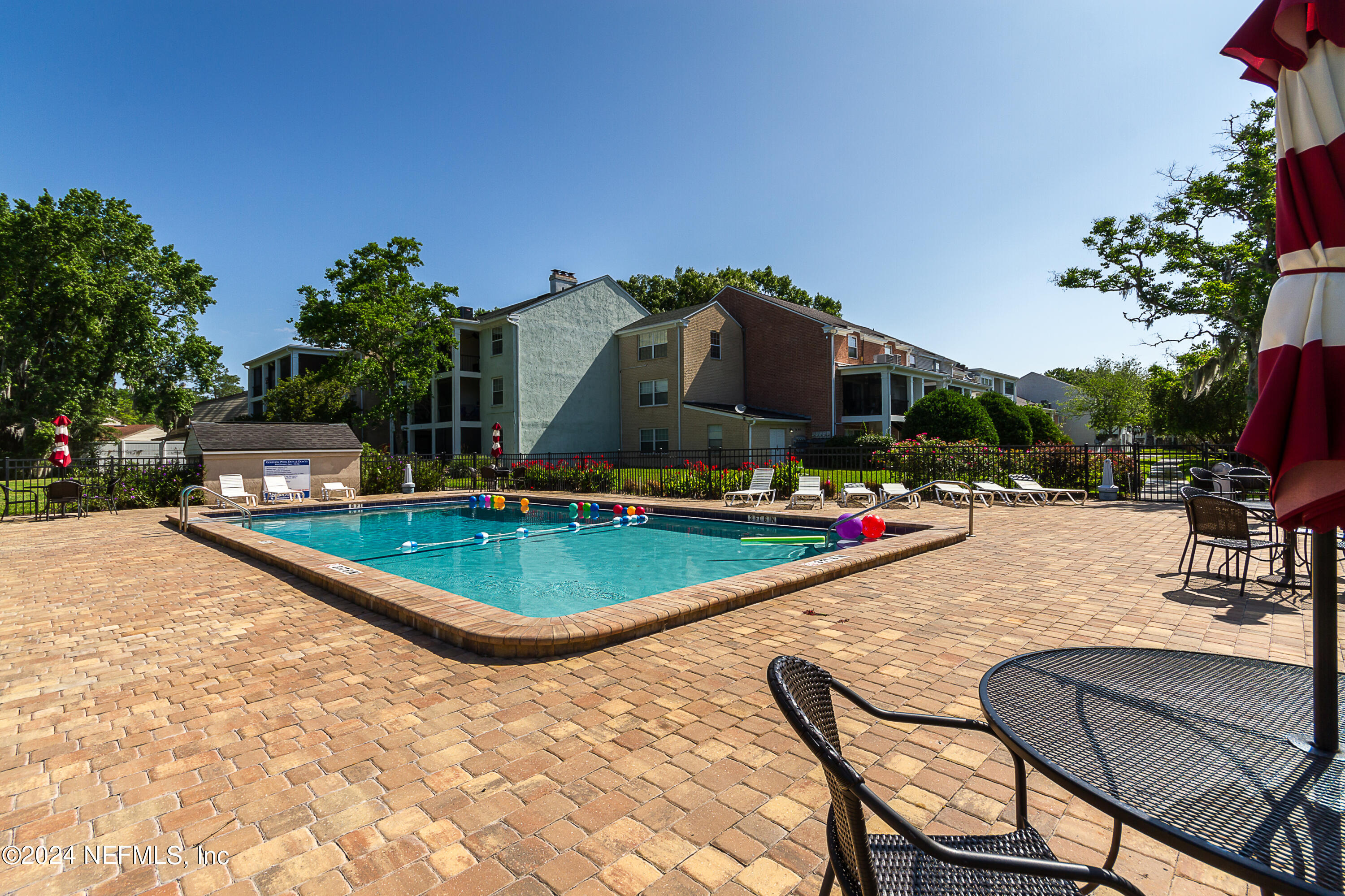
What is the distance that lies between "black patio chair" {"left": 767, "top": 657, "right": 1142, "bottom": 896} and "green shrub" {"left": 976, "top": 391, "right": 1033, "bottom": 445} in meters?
29.8

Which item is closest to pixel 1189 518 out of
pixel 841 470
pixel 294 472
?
pixel 841 470

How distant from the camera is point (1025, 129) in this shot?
40.2 feet

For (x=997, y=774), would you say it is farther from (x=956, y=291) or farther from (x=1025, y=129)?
(x=956, y=291)

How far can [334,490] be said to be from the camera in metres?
19.2

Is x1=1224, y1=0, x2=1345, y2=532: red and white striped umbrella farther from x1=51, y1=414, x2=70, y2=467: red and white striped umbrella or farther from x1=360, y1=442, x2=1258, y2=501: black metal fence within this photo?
x1=51, y1=414, x2=70, y2=467: red and white striped umbrella

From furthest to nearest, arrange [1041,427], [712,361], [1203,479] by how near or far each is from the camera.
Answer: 1. [1041,427]
2. [712,361]
3. [1203,479]

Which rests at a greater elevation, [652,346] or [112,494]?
[652,346]

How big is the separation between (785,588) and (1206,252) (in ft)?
81.9

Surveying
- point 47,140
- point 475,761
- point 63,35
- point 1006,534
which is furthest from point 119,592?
point 47,140

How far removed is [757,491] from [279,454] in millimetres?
14868

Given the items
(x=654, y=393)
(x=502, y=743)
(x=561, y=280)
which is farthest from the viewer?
(x=561, y=280)

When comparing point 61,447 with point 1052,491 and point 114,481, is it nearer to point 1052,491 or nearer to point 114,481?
point 114,481

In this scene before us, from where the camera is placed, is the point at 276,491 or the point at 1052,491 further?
the point at 276,491

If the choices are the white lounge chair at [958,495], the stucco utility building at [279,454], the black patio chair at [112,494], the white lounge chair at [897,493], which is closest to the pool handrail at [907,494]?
the white lounge chair at [958,495]
